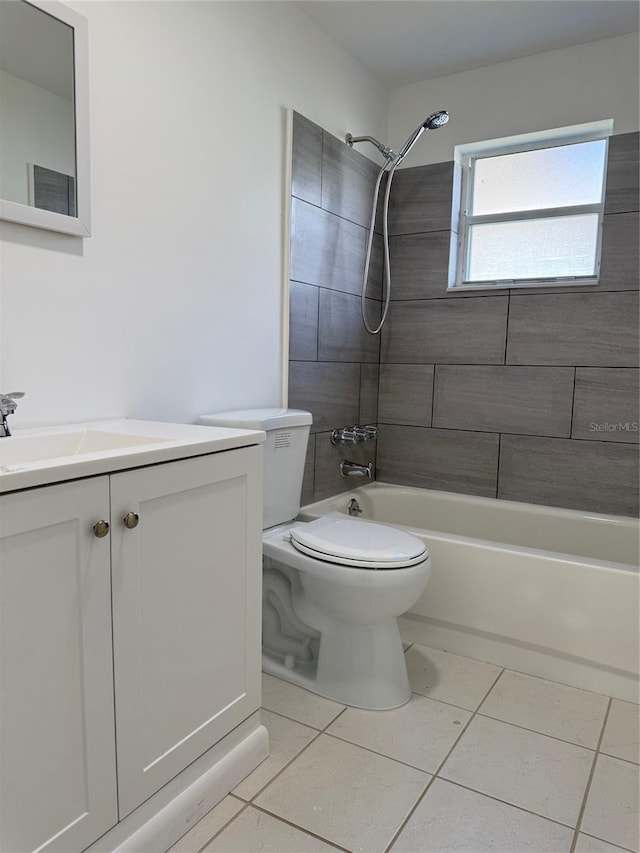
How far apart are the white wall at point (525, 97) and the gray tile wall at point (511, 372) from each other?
0.13 m

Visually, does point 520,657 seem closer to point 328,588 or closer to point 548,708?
point 548,708

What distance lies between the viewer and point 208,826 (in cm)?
135

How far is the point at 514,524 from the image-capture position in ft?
8.68

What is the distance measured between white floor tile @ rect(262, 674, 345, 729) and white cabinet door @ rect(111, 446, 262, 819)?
0.29m

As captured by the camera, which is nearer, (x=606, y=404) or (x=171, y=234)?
(x=171, y=234)

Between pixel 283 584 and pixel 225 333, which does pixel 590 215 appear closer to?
pixel 225 333

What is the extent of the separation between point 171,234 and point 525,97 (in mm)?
1770

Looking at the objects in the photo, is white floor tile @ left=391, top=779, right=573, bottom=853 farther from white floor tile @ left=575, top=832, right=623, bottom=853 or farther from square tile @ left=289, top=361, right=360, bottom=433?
square tile @ left=289, top=361, right=360, bottom=433

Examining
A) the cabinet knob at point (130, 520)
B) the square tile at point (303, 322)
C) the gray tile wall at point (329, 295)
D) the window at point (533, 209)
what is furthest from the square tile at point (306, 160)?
the cabinet knob at point (130, 520)

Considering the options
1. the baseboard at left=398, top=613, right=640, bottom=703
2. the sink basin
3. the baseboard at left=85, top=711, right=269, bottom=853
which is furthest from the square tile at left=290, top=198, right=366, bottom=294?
the baseboard at left=85, top=711, right=269, bottom=853

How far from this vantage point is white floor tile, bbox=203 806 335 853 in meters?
1.28

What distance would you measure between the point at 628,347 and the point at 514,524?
88 centimetres

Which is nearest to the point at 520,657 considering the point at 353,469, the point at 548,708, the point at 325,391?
the point at 548,708

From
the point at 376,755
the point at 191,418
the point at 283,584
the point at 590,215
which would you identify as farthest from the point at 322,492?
the point at 590,215
